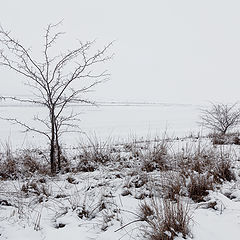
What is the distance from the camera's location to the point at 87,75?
14.6ft

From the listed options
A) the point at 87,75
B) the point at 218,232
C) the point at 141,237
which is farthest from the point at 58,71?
the point at 218,232

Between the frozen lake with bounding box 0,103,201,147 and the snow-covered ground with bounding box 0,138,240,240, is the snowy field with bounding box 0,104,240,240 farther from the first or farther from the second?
the frozen lake with bounding box 0,103,201,147

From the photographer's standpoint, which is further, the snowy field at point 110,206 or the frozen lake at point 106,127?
the frozen lake at point 106,127

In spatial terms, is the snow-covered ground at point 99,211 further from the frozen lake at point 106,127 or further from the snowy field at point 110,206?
the frozen lake at point 106,127

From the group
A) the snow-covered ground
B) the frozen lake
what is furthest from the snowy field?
the frozen lake

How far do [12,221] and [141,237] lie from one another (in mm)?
1297

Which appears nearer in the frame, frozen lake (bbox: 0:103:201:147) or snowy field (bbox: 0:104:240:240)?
snowy field (bbox: 0:104:240:240)

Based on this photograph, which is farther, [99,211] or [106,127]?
[106,127]

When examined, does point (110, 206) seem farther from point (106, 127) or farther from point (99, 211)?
point (106, 127)

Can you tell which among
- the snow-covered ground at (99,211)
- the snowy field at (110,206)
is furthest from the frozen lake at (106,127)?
the snow-covered ground at (99,211)

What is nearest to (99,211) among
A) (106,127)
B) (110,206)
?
(110,206)

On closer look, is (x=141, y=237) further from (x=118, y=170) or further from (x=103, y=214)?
(x=118, y=170)

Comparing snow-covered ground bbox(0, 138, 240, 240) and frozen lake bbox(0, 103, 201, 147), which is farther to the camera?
frozen lake bbox(0, 103, 201, 147)

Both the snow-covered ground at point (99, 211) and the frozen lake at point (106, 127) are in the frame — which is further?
the frozen lake at point (106, 127)
